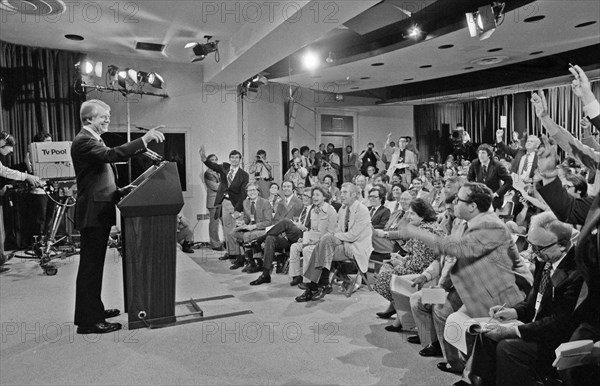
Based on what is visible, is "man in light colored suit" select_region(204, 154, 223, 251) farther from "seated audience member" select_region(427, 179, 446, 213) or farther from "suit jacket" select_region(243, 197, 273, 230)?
"seated audience member" select_region(427, 179, 446, 213)

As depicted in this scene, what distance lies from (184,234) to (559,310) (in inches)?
232

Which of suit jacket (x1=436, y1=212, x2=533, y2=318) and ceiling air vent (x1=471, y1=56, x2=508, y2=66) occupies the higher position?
ceiling air vent (x1=471, y1=56, x2=508, y2=66)

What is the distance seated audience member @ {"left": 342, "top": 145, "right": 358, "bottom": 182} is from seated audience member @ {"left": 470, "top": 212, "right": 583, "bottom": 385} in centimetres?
864

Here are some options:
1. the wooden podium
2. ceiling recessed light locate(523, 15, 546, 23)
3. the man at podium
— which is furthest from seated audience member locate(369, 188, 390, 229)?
the man at podium

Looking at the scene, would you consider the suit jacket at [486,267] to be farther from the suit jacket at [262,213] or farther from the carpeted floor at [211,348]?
the suit jacket at [262,213]

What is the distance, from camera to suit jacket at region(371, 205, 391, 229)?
196 inches

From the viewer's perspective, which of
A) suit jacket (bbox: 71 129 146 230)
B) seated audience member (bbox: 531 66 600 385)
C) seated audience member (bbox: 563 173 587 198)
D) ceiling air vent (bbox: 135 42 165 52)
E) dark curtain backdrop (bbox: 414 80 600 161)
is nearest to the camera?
seated audience member (bbox: 531 66 600 385)

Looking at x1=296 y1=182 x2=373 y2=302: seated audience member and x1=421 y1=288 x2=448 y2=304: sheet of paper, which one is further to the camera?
x1=296 y1=182 x2=373 y2=302: seated audience member

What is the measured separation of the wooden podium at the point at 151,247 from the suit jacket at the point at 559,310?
1934mm

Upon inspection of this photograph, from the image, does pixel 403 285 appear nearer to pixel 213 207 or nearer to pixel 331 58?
pixel 213 207

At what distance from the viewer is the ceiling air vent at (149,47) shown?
6680 mm

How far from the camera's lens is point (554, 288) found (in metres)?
1.92

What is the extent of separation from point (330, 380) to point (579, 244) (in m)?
1.60

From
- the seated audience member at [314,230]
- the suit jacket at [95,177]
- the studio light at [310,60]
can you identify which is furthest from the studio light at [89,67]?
the suit jacket at [95,177]
